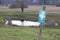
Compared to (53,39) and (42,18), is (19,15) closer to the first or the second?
(53,39)

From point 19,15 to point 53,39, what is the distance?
3539cm

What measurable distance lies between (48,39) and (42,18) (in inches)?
355

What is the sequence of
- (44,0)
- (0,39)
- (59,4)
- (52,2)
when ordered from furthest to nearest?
(52,2) → (44,0) → (59,4) → (0,39)

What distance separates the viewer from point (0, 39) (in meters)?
14.9

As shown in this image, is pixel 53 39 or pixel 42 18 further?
pixel 53 39

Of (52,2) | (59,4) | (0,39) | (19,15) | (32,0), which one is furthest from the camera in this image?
(32,0)

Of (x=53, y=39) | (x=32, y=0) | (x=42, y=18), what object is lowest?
(x=32, y=0)

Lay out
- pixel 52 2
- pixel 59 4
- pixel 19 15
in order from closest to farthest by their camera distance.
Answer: pixel 19 15 → pixel 59 4 → pixel 52 2

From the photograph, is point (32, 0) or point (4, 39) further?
point (32, 0)

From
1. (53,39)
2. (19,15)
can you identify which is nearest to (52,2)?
(19,15)

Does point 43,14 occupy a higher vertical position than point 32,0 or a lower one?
higher

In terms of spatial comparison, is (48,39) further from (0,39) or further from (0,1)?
(0,1)

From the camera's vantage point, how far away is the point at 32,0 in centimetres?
14825

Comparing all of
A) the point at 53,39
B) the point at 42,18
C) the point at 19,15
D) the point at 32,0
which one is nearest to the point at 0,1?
the point at 32,0
